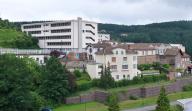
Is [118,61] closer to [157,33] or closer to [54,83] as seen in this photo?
[54,83]

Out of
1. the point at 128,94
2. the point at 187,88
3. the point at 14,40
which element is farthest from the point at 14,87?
the point at 14,40

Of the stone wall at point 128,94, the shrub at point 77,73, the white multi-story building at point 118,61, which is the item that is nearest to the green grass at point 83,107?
the stone wall at point 128,94

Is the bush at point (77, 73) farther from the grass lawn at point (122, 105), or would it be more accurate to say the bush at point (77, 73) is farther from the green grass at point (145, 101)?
the green grass at point (145, 101)

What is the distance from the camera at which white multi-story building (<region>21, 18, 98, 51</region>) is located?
233 ft

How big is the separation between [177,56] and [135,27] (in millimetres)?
83785

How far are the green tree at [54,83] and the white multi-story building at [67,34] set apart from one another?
2559cm

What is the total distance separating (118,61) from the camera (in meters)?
52.3

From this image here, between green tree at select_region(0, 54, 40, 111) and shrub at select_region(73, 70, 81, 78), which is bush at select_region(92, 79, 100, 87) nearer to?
shrub at select_region(73, 70, 81, 78)

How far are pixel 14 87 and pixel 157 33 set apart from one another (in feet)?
290

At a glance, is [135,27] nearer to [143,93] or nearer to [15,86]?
[143,93]

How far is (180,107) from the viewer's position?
4184 cm

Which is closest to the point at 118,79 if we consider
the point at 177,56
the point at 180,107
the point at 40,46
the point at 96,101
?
the point at 96,101

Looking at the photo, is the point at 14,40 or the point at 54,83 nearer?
the point at 54,83

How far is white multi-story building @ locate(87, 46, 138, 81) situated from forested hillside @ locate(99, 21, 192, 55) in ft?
129
